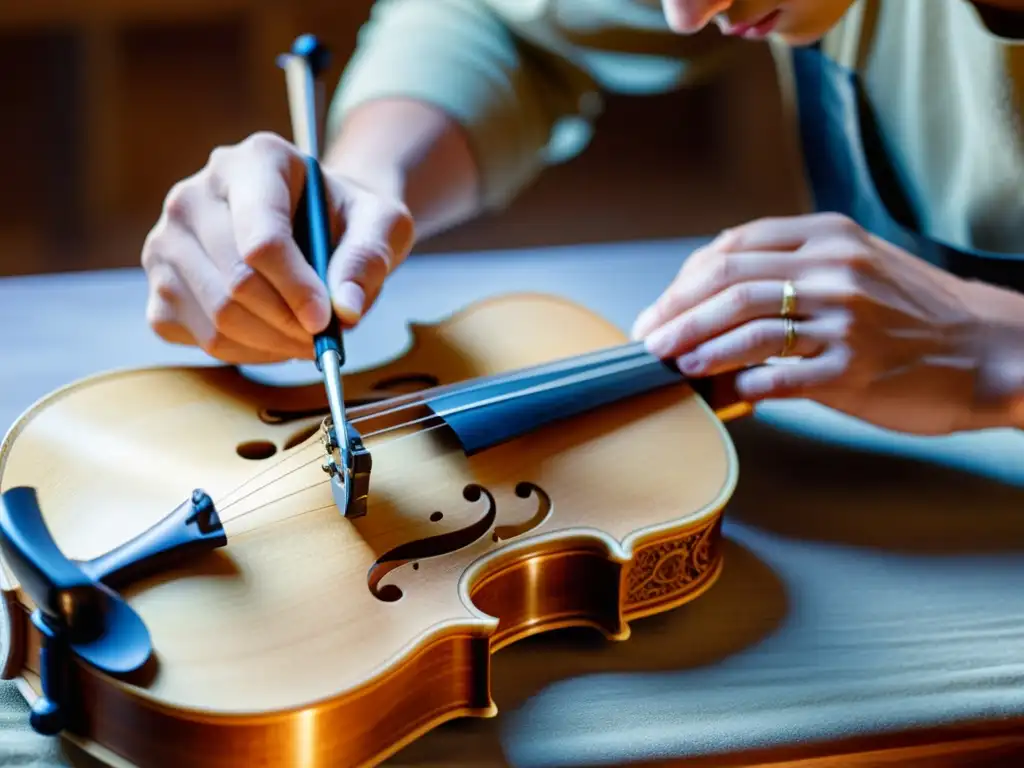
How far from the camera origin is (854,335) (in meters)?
0.69

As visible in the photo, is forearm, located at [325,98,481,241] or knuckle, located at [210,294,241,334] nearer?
knuckle, located at [210,294,241,334]

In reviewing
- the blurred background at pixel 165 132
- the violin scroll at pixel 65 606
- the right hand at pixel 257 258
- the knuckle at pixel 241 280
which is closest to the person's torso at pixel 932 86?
the right hand at pixel 257 258

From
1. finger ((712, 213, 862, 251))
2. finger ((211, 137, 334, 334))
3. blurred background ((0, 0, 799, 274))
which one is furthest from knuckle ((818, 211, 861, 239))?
blurred background ((0, 0, 799, 274))

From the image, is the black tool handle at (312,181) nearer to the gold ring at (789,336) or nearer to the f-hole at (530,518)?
the f-hole at (530,518)

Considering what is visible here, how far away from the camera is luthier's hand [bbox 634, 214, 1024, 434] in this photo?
0.69 m

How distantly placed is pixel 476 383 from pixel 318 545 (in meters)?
0.17

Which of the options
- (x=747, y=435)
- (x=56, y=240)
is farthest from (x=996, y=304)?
(x=56, y=240)

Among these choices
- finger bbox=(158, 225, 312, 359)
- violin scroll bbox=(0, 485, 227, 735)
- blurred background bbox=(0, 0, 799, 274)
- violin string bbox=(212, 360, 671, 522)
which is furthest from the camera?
blurred background bbox=(0, 0, 799, 274)

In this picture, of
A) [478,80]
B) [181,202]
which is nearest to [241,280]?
[181,202]

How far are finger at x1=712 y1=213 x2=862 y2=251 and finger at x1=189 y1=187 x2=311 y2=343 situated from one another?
296mm

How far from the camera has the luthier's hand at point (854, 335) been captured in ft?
2.25

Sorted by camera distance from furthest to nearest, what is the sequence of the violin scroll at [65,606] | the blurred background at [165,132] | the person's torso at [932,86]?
the blurred background at [165,132] < the person's torso at [932,86] < the violin scroll at [65,606]

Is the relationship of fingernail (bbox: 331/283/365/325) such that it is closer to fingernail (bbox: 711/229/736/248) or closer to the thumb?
the thumb

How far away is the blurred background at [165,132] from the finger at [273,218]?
136 centimetres
